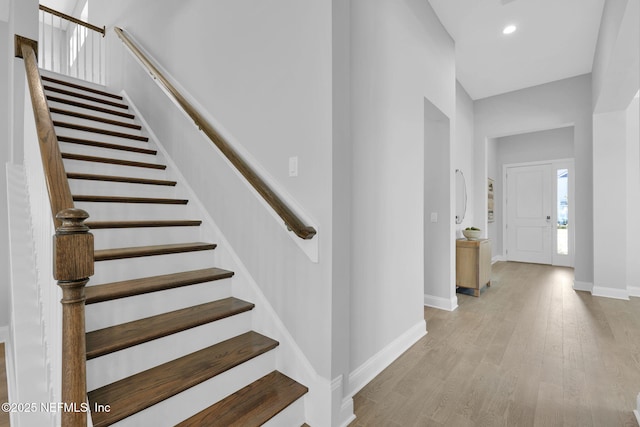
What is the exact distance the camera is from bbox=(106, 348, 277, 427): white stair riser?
1373mm

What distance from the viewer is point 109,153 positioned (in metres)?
2.91

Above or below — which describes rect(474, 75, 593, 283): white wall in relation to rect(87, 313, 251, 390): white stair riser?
above

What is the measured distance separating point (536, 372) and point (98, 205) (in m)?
3.39

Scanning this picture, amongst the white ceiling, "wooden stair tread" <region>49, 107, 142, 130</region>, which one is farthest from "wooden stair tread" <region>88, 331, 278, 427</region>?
the white ceiling

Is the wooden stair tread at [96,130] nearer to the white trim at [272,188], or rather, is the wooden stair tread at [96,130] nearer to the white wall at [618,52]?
the white trim at [272,188]

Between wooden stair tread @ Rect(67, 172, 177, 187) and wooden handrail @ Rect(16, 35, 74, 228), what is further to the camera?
wooden stair tread @ Rect(67, 172, 177, 187)

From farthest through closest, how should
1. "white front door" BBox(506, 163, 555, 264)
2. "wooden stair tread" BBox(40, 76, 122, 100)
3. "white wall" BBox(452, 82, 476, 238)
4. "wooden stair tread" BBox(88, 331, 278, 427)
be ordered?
1. "white front door" BBox(506, 163, 555, 264)
2. "white wall" BBox(452, 82, 476, 238)
3. "wooden stair tread" BBox(40, 76, 122, 100)
4. "wooden stair tread" BBox(88, 331, 278, 427)

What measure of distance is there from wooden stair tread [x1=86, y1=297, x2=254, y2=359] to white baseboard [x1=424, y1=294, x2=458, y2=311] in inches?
96.4

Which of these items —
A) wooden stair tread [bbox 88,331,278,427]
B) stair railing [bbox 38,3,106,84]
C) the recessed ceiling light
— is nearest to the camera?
wooden stair tread [bbox 88,331,278,427]

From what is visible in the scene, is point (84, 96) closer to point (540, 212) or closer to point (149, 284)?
point (149, 284)

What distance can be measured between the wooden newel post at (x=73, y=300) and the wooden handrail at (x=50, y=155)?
0.36ft

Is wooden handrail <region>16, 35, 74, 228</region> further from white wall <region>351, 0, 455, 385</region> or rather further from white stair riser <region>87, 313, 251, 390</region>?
white wall <region>351, 0, 455, 385</region>

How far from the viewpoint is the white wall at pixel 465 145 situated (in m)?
4.87

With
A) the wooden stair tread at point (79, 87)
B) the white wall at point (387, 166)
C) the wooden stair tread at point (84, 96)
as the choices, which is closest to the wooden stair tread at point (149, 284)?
the white wall at point (387, 166)
